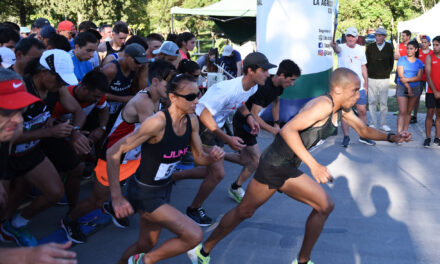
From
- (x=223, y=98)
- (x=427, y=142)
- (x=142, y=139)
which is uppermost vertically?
(x=142, y=139)

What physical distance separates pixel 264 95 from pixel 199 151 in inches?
87.9

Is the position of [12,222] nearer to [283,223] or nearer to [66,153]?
[66,153]

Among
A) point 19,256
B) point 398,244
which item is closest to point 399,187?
point 398,244

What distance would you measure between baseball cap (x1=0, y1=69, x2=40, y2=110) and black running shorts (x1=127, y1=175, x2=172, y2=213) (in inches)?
52.7

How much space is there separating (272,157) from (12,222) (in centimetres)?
247

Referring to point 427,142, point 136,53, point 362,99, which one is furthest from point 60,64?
point 427,142

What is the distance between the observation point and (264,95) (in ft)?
18.7

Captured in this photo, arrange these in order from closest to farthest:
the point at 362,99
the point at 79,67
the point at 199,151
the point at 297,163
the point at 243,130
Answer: the point at 199,151 < the point at 297,163 < the point at 243,130 < the point at 79,67 < the point at 362,99

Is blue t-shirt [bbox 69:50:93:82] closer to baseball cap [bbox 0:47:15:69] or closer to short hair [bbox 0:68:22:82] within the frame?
baseball cap [bbox 0:47:15:69]

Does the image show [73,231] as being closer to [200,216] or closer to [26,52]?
[200,216]

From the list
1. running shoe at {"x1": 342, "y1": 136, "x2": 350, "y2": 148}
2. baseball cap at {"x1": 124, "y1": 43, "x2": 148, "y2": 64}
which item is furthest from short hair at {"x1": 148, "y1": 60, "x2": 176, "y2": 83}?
running shoe at {"x1": 342, "y1": 136, "x2": 350, "y2": 148}

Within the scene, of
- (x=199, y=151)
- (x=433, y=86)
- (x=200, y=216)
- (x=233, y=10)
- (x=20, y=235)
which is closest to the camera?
(x=199, y=151)

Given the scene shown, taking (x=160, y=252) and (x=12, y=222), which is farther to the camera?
(x=12, y=222)

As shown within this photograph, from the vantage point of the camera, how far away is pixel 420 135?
9.44m
